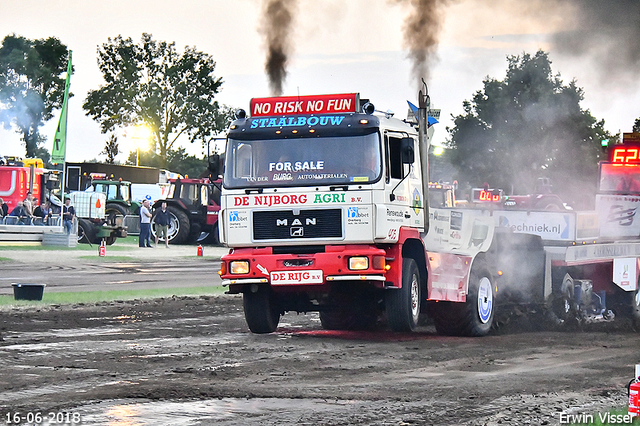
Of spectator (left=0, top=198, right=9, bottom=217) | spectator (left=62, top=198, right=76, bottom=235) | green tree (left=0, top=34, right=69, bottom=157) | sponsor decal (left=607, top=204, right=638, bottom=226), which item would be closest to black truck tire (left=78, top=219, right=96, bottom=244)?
spectator (left=62, top=198, right=76, bottom=235)

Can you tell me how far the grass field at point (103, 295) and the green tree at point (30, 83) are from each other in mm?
45338

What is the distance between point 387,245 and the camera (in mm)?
12531

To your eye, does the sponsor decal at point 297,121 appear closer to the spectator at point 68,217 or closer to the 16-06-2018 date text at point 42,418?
the 16-06-2018 date text at point 42,418

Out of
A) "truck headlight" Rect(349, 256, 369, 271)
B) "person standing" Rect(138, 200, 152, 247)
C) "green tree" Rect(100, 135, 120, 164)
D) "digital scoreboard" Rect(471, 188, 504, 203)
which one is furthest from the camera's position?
"green tree" Rect(100, 135, 120, 164)

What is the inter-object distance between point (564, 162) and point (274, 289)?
5445 cm

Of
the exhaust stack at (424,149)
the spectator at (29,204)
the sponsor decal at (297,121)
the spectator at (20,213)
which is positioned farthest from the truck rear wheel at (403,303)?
the spectator at (29,204)

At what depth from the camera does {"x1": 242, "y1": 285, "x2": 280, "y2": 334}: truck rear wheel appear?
43.5ft

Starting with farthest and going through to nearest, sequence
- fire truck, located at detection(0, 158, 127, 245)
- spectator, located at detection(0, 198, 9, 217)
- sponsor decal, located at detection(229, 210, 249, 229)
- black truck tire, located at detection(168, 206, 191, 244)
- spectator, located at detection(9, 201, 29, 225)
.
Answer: black truck tire, located at detection(168, 206, 191, 244) < fire truck, located at detection(0, 158, 127, 245) < spectator, located at detection(0, 198, 9, 217) < spectator, located at detection(9, 201, 29, 225) < sponsor decal, located at detection(229, 210, 249, 229)

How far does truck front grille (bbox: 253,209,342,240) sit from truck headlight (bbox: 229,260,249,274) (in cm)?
35

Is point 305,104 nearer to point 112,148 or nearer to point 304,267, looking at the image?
point 304,267

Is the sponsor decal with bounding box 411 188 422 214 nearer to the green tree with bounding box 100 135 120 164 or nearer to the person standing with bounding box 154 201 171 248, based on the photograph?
the person standing with bounding box 154 201 171 248

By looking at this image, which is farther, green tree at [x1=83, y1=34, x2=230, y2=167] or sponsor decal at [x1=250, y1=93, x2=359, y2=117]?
green tree at [x1=83, y1=34, x2=230, y2=167]

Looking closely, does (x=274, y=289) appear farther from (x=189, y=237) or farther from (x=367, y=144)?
(x=189, y=237)

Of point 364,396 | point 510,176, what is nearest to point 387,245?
point 364,396
